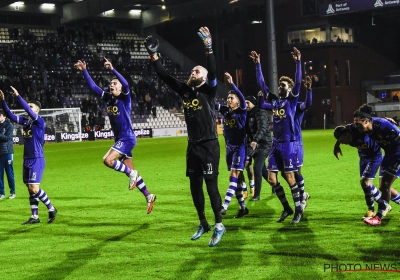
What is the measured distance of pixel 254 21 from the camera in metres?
65.9

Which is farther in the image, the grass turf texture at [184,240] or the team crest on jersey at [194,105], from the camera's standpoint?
the team crest on jersey at [194,105]

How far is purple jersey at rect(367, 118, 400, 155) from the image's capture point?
9820 millimetres

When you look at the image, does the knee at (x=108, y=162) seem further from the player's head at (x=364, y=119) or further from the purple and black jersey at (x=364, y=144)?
the player's head at (x=364, y=119)

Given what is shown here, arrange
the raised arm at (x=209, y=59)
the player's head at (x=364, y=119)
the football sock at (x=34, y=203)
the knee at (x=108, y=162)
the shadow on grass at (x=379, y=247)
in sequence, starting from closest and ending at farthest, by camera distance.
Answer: the shadow on grass at (x=379, y=247)
the raised arm at (x=209, y=59)
the player's head at (x=364, y=119)
the football sock at (x=34, y=203)
the knee at (x=108, y=162)

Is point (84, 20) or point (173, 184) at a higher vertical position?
point (84, 20)

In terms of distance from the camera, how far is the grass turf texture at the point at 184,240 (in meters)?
7.82

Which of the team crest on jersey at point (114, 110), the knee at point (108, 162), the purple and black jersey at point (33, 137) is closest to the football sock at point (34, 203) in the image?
the purple and black jersey at point (33, 137)

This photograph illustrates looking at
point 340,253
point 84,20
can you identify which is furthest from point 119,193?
point 84,20

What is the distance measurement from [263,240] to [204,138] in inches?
71.0

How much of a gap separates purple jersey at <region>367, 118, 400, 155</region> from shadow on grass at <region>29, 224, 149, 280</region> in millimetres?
4307

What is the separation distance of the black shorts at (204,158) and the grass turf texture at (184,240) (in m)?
1.09

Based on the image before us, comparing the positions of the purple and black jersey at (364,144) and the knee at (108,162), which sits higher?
the purple and black jersey at (364,144)

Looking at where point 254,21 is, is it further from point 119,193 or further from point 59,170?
point 119,193

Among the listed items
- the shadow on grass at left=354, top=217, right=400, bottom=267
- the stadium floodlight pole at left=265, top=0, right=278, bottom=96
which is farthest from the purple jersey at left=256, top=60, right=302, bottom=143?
the stadium floodlight pole at left=265, top=0, right=278, bottom=96
